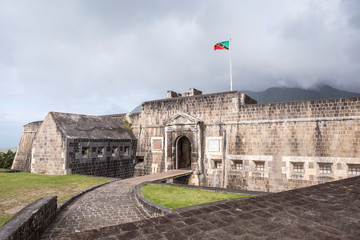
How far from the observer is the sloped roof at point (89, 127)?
15.9 m

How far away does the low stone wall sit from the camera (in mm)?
4230

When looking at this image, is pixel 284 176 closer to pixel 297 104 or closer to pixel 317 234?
pixel 297 104

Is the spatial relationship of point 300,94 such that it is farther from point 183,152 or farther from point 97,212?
point 97,212

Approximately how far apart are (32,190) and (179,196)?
674cm

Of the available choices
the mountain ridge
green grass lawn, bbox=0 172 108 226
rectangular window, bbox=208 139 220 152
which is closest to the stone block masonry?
green grass lawn, bbox=0 172 108 226

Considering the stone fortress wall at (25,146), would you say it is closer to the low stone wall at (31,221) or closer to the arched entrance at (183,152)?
the arched entrance at (183,152)

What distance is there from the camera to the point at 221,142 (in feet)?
56.1

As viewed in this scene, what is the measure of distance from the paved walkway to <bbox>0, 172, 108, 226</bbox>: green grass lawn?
105 centimetres

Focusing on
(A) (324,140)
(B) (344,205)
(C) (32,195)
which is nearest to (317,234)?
(B) (344,205)

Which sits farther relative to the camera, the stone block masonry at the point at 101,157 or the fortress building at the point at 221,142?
the stone block masonry at the point at 101,157

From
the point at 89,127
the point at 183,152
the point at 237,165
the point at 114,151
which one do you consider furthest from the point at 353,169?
the point at 89,127

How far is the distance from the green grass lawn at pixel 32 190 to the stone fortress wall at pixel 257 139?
7.59 m

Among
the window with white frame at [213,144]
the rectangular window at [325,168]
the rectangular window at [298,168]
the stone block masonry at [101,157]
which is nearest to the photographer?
the rectangular window at [325,168]

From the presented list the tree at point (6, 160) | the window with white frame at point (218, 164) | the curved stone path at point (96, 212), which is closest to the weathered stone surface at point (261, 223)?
the curved stone path at point (96, 212)
